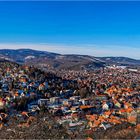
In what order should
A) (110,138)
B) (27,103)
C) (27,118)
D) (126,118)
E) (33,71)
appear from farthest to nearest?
(33,71) → (27,103) → (27,118) → (126,118) → (110,138)

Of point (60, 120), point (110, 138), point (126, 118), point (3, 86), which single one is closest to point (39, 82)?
point (3, 86)

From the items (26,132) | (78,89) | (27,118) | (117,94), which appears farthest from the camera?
(78,89)

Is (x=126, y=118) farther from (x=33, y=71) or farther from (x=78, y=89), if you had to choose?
(x=33, y=71)

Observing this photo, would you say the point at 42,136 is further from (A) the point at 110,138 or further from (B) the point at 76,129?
(A) the point at 110,138

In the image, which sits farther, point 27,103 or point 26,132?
point 27,103

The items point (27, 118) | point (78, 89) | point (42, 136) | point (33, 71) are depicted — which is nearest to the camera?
point (42, 136)

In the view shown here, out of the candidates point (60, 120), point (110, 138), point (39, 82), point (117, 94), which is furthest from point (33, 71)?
point (110, 138)
